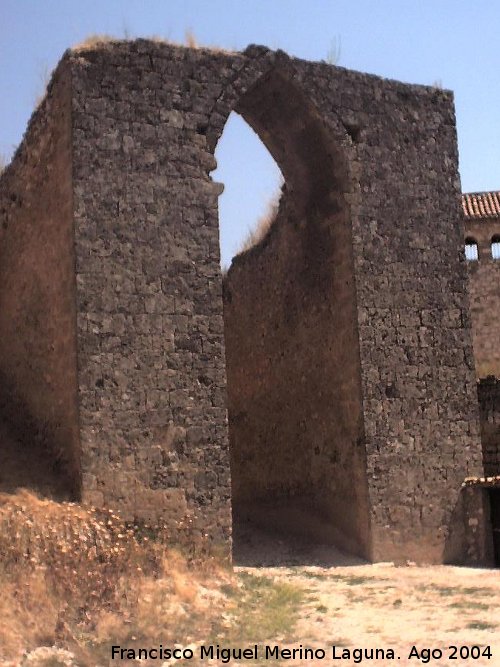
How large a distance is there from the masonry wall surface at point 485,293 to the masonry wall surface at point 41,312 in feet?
46.4

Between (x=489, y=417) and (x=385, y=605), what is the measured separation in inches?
192

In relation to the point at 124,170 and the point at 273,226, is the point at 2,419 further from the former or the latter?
the point at 273,226

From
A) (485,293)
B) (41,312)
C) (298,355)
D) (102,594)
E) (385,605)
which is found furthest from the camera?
(485,293)

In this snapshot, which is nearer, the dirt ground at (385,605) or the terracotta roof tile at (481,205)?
the dirt ground at (385,605)

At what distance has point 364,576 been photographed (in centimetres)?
Answer: 913

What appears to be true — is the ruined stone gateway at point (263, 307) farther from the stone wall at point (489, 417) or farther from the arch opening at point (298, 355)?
the stone wall at point (489, 417)

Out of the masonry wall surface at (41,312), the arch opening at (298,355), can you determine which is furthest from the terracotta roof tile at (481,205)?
the masonry wall surface at (41,312)

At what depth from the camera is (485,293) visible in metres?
22.7

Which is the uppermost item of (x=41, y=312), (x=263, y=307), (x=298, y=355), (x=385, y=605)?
(x=263, y=307)

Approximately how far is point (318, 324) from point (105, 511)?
4.35m

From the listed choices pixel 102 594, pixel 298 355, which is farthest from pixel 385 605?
pixel 298 355

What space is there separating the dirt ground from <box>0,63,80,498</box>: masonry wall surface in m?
2.80

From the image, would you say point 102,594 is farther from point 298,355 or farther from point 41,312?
point 298,355

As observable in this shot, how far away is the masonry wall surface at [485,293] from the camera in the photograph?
2208cm
